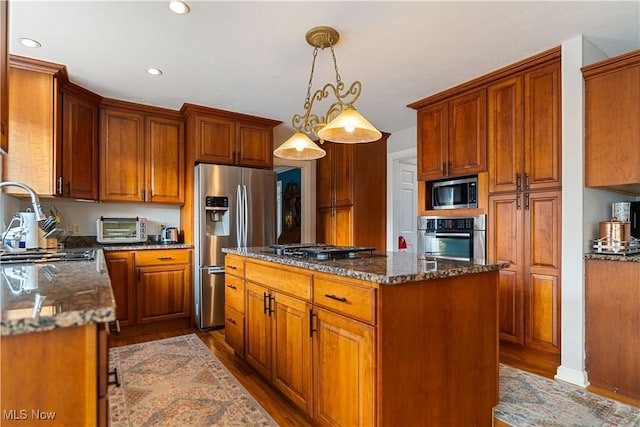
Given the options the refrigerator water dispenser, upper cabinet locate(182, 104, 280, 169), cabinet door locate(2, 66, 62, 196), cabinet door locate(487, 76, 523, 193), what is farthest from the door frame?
cabinet door locate(2, 66, 62, 196)

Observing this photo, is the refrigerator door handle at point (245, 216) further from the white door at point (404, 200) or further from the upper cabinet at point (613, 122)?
the upper cabinet at point (613, 122)

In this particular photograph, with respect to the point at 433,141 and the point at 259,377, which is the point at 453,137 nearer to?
the point at 433,141

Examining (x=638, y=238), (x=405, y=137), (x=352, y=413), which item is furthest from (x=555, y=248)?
(x=405, y=137)

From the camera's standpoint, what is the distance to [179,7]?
199 cm

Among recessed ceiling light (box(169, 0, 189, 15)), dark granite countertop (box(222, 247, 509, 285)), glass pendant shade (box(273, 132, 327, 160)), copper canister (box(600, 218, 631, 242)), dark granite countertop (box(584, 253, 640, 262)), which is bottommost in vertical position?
dark granite countertop (box(584, 253, 640, 262))

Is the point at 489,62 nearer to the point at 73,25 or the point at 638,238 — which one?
the point at 638,238

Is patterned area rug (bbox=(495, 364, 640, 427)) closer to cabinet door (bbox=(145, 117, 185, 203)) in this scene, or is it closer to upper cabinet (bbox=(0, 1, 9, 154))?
upper cabinet (bbox=(0, 1, 9, 154))

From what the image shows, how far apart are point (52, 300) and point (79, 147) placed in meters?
2.94

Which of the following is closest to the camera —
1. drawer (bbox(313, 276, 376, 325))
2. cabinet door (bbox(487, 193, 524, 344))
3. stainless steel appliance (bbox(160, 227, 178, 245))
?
drawer (bbox(313, 276, 376, 325))

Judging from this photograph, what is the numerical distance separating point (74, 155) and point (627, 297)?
4416 mm

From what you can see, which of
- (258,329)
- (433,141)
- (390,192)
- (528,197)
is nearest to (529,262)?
(528,197)

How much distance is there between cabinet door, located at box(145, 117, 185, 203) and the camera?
12.4 ft

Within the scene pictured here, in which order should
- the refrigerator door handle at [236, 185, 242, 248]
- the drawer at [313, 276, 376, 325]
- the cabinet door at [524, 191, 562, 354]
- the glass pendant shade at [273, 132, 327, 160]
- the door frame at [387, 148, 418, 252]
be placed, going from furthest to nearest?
the door frame at [387, 148, 418, 252]
the refrigerator door handle at [236, 185, 242, 248]
the cabinet door at [524, 191, 562, 354]
the glass pendant shade at [273, 132, 327, 160]
the drawer at [313, 276, 376, 325]

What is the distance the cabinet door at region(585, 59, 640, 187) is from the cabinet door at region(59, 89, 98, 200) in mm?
4121
